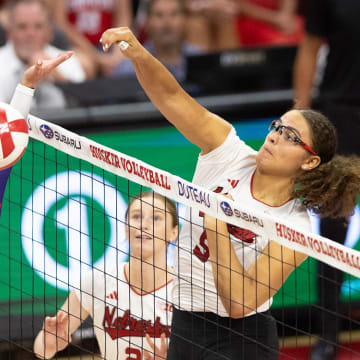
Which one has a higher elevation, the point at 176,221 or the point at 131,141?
the point at 176,221

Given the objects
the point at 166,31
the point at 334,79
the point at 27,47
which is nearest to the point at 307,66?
the point at 334,79

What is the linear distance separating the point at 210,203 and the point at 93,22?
448 centimetres

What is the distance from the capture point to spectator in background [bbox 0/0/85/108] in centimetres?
564

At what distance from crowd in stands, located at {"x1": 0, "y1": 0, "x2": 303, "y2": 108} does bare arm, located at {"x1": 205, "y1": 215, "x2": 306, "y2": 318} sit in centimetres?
281

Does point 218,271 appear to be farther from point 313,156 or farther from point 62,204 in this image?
point 62,204

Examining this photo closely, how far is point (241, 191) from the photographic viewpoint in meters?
3.25

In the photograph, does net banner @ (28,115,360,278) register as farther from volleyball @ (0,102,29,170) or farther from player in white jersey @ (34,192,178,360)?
player in white jersey @ (34,192,178,360)

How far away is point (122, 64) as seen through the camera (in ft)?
22.5

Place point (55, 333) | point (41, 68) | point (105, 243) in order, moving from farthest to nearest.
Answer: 1. point (55, 333)
2. point (105, 243)
3. point (41, 68)

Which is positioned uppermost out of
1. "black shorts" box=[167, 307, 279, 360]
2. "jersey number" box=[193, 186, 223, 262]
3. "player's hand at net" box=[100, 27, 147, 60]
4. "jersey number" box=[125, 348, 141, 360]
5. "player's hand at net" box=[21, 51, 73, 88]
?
"player's hand at net" box=[100, 27, 147, 60]

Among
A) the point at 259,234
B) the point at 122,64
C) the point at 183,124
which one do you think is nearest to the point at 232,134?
the point at 183,124

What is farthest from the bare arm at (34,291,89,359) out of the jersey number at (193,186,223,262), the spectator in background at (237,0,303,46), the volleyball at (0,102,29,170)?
the spectator in background at (237,0,303,46)

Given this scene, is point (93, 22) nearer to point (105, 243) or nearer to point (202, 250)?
point (105, 243)

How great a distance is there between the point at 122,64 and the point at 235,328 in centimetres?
398
